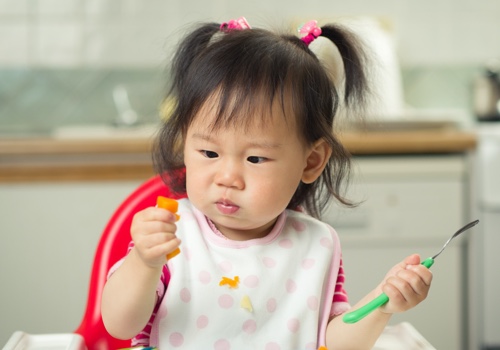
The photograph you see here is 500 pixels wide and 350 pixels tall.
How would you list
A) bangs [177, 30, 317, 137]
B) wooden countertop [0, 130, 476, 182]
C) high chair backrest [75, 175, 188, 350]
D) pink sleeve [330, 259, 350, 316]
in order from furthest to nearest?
1. wooden countertop [0, 130, 476, 182]
2. high chair backrest [75, 175, 188, 350]
3. pink sleeve [330, 259, 350, 316]
4. bangs [177, 30, 317, 137]

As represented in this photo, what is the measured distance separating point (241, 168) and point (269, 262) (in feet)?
0.55

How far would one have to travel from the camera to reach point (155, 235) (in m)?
0.87

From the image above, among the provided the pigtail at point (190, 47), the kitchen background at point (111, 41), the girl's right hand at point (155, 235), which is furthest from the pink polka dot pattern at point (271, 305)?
the kitchen background at point (111, 41)

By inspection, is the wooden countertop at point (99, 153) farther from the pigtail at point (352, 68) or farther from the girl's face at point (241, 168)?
the girl's face at point (241, 168)

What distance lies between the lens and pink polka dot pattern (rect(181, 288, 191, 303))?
3.35ft

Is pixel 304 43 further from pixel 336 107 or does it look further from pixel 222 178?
pixel 222 178

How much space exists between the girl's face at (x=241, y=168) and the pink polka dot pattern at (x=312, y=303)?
13 cm

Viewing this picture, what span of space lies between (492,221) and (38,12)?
1.75 meters

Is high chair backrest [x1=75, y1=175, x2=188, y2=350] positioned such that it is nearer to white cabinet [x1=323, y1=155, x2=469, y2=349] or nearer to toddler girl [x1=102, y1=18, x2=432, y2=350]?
toddler girl [x1=102, y1=18, x2=432, y2=350]

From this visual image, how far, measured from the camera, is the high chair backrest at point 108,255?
1238 mm

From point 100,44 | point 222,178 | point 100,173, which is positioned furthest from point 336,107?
point 100,44

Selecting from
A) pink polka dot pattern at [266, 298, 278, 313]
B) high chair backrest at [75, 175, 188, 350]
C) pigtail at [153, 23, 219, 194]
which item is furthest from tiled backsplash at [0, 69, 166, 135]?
pink polka dot pattern at [266, 298, 278, 313]

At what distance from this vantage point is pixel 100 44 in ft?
9.55

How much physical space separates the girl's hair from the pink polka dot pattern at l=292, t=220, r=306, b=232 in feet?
0.23
